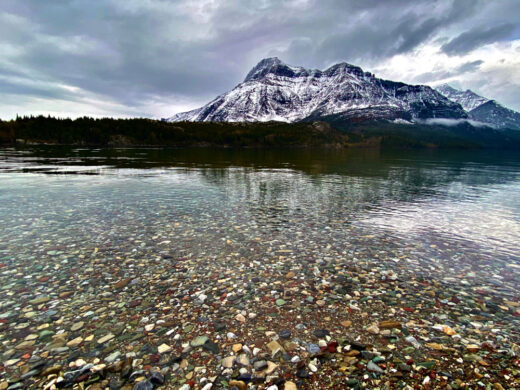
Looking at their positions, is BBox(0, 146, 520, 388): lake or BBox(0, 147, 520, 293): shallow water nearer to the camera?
BBox(0, 146, 520, 388): lake

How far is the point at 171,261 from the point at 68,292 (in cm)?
406

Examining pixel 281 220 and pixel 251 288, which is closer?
pixel 251 288

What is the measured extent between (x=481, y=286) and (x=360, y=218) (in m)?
10.5

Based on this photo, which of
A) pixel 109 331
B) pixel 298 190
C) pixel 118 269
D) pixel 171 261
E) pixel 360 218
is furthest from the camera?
pixel 298 190

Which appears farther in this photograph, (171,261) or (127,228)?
(127,228)

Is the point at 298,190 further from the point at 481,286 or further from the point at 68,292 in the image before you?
the point at 68,292

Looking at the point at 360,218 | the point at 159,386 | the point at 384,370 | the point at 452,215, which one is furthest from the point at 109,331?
the point at 452,215

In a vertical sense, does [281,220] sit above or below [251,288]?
above

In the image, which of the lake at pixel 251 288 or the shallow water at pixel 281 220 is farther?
the shallow water at pixel 281 220

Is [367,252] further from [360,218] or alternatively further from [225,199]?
[225,199]

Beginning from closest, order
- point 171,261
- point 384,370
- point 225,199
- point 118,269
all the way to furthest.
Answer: point 384,370
point 118,269
point 171,261
point 225,199

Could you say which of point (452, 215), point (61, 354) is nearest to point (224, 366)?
point (61, 354)

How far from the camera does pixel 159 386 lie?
6047 millimetres

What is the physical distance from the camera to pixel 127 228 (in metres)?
17.2
